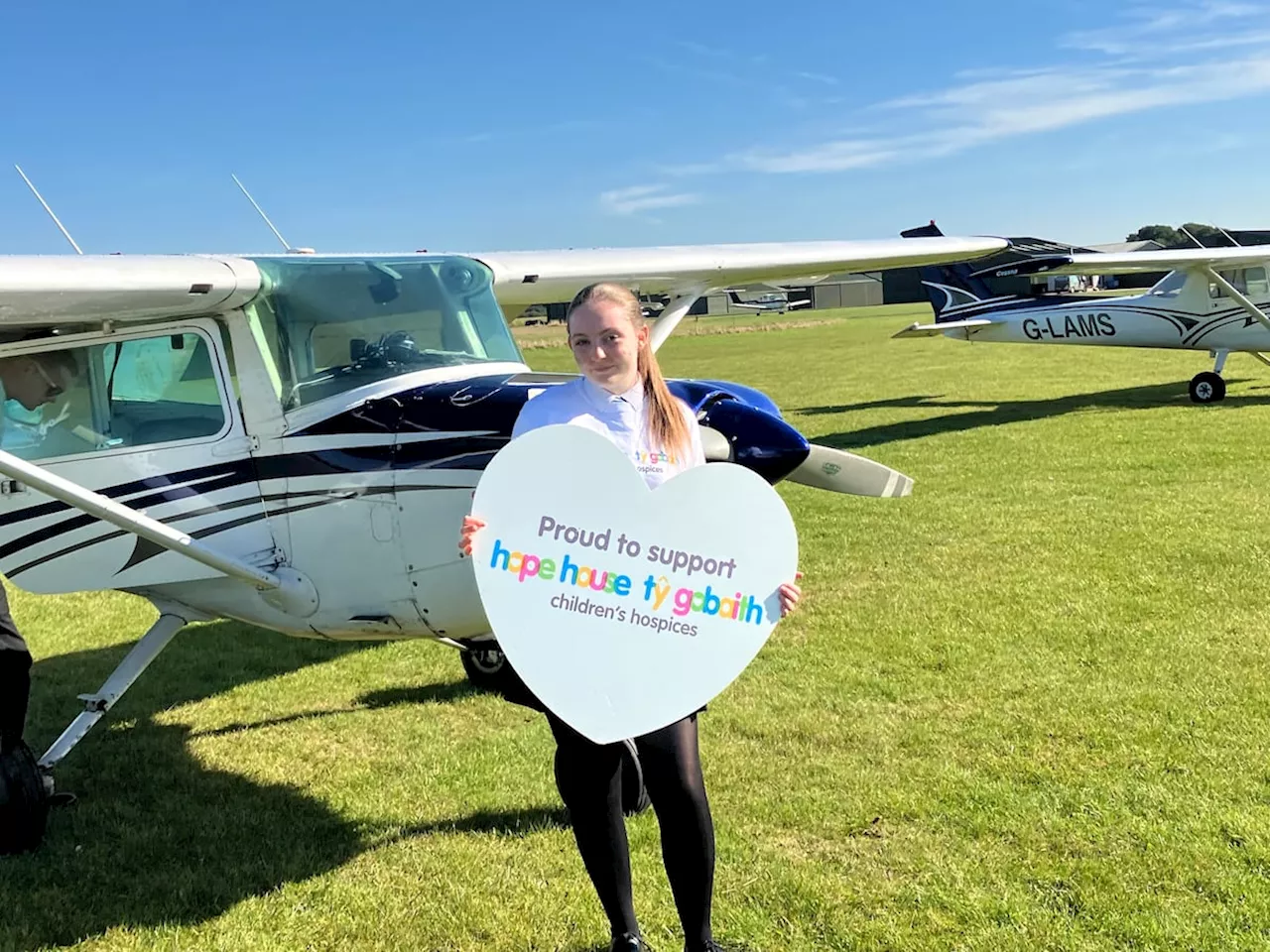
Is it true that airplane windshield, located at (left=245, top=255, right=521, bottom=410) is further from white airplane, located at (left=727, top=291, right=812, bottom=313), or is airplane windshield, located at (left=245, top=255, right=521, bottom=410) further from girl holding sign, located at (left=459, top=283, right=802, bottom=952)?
white airplane, located at (left=727, top=291, right=812, bottom=313)

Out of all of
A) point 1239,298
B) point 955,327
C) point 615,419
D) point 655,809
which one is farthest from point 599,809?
point 955,327

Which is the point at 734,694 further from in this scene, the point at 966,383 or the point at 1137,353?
the point at 1137,353

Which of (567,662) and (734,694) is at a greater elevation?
(567,662)

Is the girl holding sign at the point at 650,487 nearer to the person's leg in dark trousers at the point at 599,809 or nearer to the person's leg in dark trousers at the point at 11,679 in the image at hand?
the person's leg in dark trousers at the point at 599,809

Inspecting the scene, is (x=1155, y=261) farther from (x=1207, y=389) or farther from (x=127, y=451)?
(x=127, y=451)

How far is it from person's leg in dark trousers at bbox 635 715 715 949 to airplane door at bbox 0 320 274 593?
6.16 ft

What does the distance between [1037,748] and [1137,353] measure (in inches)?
832

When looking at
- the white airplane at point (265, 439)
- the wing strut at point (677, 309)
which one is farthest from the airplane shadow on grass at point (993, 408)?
the white airplane at point (265, 439)

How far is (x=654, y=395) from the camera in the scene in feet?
8.17

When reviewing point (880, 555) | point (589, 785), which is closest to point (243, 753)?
point (589, 785)

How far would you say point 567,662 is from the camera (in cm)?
231

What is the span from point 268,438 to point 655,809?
1.99 meters

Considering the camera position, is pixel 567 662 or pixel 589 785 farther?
pixel 589 785

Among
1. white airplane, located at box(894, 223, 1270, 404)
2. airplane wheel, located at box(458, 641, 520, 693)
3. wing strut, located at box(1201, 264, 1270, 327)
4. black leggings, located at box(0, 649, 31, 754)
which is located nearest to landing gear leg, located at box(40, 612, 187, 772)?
black leggings, located at box(0, 649, 31, 754)
